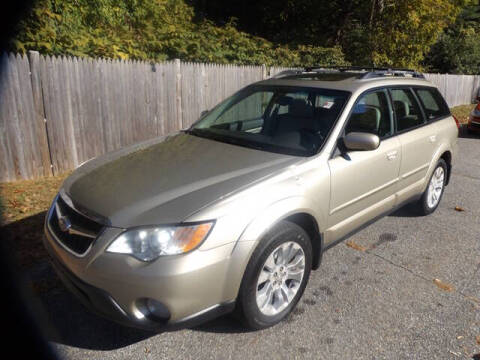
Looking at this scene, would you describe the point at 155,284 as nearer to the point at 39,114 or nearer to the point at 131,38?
the point at 39,114

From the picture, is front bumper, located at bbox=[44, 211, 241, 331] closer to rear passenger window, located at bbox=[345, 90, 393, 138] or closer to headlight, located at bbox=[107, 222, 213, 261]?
headlight, located at bbox=[107, 222, 213, 261]

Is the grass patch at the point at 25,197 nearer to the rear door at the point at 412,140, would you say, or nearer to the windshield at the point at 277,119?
the windshield at the point at 277,119

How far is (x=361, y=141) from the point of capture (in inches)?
119

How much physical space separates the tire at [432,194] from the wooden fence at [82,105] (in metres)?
4.99

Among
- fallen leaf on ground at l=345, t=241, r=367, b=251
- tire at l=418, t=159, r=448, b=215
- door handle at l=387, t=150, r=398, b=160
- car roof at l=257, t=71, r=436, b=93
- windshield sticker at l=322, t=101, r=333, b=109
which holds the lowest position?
fallen leaf on ground at l=345, t=241, r=367, b=251

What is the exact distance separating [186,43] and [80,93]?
12.0 ft

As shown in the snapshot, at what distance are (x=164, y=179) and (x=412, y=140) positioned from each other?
284 cm

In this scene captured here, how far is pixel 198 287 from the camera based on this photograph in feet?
7.28

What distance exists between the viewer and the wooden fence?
18.2 ft

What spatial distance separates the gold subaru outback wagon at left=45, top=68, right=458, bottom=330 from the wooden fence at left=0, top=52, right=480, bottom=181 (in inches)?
120

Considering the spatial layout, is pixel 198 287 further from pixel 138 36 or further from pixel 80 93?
pixel 138 36

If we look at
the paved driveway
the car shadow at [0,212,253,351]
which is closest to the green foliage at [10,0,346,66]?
the car shadow at [0,212,253,351]

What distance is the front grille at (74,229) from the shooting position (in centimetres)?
235

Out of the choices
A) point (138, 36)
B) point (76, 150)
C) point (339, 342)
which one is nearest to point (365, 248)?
point (339, 342)
